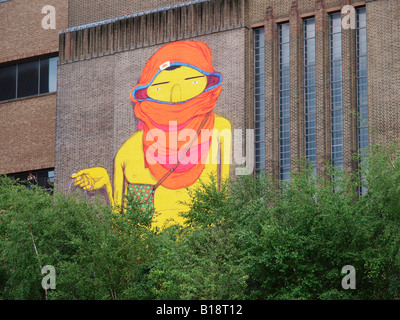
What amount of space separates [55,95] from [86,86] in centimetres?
316

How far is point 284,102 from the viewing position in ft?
149

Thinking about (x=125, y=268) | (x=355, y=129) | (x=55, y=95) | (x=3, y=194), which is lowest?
(x=125, y=268)

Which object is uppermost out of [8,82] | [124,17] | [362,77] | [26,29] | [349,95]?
[26,29]

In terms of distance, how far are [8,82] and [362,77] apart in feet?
81.2

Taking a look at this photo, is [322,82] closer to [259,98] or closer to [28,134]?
[259,98]

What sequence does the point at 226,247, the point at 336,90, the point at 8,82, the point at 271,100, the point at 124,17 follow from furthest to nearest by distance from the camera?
the point at 8,82 < the point at 124,17 < the point at 271,100 < the point at 336,90 < the point at 226,247

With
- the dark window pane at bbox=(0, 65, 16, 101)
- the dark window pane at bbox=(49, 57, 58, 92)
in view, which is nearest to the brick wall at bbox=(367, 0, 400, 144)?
the dark window pane at bbox=(49, 57, 58, 92)

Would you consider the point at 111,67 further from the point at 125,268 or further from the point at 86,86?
the point at 125,268

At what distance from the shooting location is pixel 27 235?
1448 inches

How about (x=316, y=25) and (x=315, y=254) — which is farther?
(x=316, y=25)

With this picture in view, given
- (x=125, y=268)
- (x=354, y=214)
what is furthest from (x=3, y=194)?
(x=354, y=214)

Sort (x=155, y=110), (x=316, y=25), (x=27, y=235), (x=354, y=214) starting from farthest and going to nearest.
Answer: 1. (x=155, y=110)
2. (x=316, y=25)
3. (x=27, y=235)
4. (x=354, y=214)

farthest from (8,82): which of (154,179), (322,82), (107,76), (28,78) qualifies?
(322,82)

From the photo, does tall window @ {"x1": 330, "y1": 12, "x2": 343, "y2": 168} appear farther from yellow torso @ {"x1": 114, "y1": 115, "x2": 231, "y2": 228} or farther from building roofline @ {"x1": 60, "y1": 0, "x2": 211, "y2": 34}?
building roofline @ {"x1": 60, "y1": 0, "x2": 211, "y2": 34}
